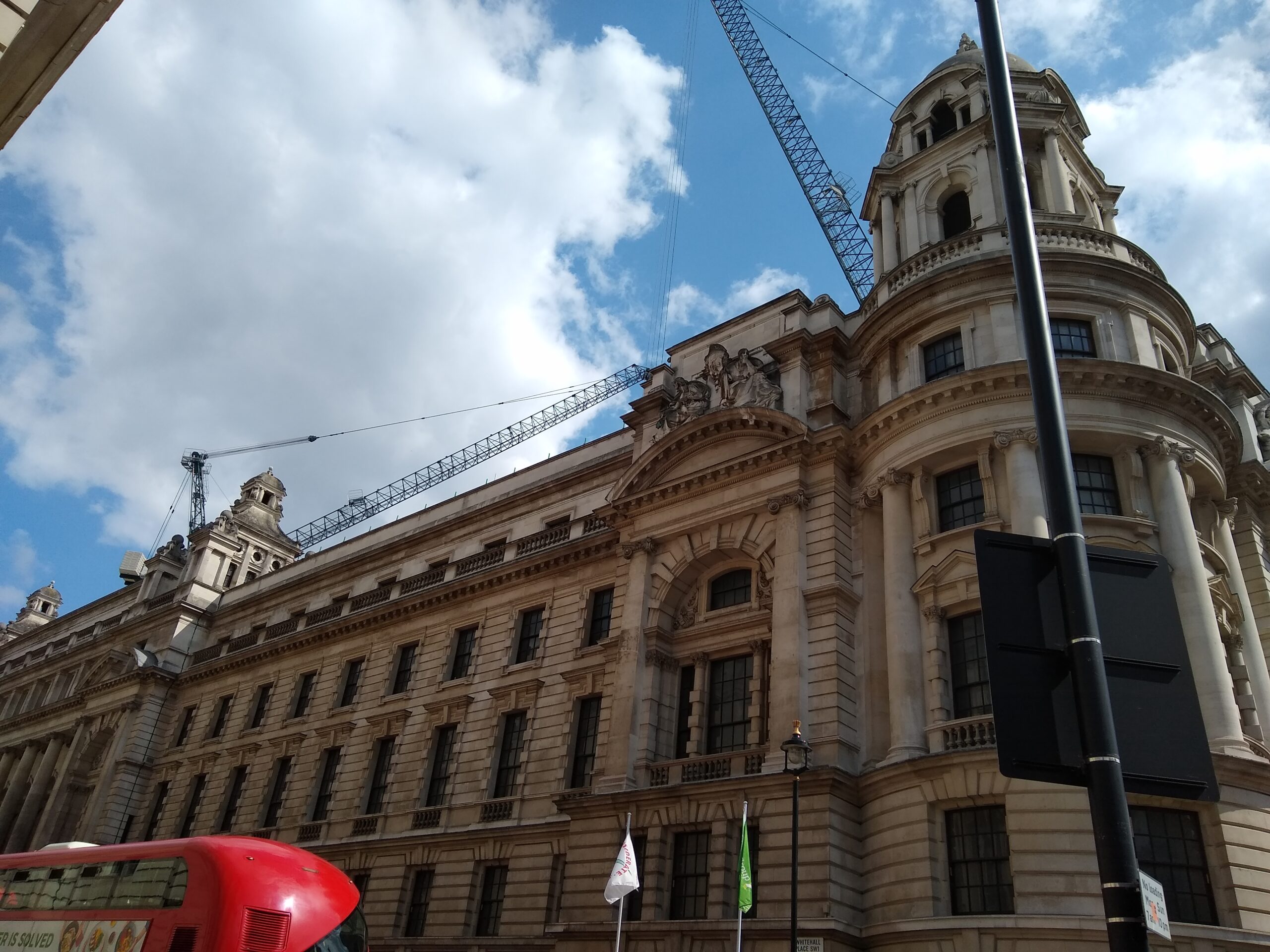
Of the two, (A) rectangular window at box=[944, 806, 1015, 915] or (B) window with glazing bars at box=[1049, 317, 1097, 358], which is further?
(B) window with glazing bars at box=[1049, 317, 1097, 358]

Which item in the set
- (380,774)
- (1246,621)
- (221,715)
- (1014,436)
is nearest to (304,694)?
(221,715)

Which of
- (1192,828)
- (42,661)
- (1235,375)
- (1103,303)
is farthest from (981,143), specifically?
(42,661)

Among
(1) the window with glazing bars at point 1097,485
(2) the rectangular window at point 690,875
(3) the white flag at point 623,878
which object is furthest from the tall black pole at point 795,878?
(1) the window with glazing bars at point 1097,485

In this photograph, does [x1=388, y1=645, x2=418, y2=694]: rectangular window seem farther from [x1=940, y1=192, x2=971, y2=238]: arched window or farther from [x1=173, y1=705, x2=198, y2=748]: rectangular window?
[x1=940, y1=192, x2=971, y2=238]: arched window

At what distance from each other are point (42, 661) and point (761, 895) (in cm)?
5948

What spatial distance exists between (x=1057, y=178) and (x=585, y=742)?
24.4 m

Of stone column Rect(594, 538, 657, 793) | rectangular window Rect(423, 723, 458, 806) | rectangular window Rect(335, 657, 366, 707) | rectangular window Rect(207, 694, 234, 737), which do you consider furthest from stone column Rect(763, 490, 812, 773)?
rectangular window Rect(207, 694, 234, 737)

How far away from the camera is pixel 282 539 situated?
222ft

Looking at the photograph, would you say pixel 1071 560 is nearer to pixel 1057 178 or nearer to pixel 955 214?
pixel 1057 178

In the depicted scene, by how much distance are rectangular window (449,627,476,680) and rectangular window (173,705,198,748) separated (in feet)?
65.3

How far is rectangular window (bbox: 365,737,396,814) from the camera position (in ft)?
122

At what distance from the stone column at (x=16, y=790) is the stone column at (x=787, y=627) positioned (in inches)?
2010

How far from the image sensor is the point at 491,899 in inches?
1219

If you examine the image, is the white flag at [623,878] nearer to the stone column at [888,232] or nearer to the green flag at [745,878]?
the green flag at [745,878]
